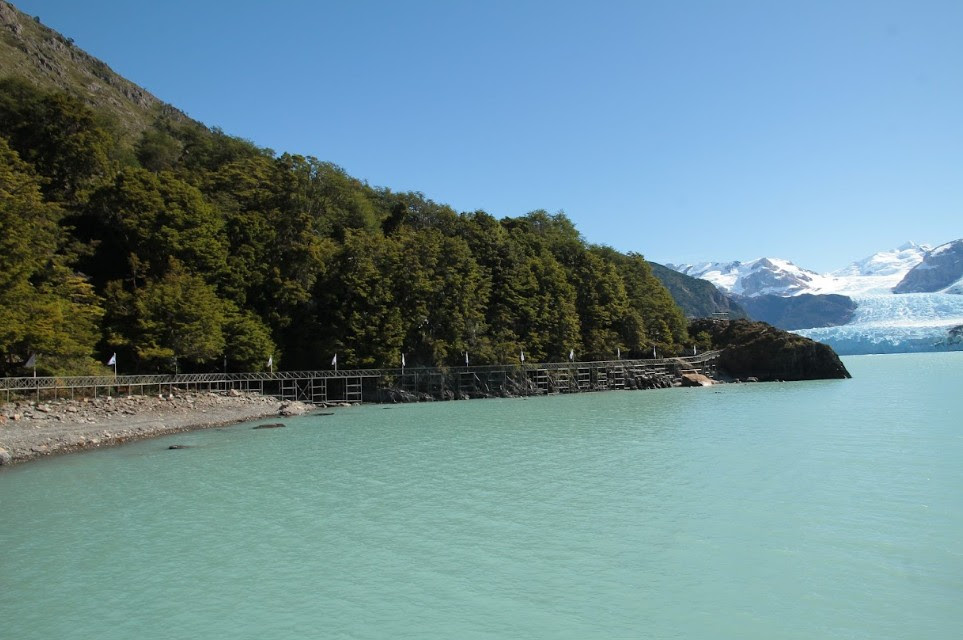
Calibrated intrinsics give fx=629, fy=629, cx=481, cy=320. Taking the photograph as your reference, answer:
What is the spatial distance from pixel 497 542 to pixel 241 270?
1695 inches

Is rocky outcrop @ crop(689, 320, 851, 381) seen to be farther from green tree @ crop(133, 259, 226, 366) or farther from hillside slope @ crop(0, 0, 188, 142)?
hillside slope @ crop(0, 0, 188, 142)

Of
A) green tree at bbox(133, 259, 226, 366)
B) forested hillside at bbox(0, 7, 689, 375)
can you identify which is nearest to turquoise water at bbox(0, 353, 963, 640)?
forested hillside at bbox(0, 7, 689, 375)

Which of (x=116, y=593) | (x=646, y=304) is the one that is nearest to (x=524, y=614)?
(x=116, y=593)

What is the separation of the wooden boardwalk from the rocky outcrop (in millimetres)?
4729

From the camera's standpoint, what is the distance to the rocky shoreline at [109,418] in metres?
24.1

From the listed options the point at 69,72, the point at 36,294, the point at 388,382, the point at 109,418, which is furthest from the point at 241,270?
the point at 69,72

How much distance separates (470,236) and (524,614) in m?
60.3

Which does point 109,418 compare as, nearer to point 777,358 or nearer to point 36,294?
point 36,294

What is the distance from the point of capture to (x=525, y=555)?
1115cm

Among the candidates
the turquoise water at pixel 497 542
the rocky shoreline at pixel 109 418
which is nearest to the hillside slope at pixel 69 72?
the rocky shoreline at pixel 109 418

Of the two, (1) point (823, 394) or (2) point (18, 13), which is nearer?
(1) point (823, 394)

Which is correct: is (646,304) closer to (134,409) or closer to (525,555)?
(134,409)

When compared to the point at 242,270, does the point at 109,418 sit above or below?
below

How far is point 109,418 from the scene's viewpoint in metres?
30.7
